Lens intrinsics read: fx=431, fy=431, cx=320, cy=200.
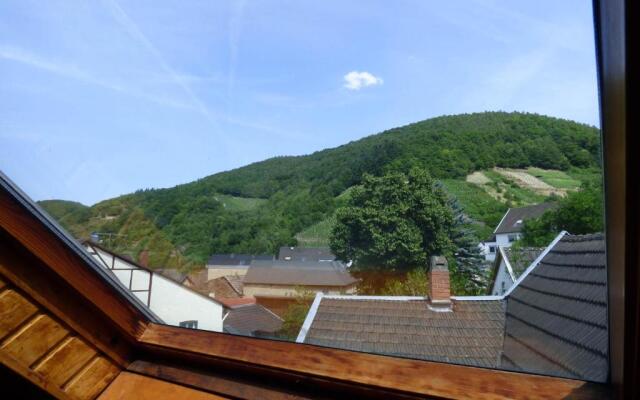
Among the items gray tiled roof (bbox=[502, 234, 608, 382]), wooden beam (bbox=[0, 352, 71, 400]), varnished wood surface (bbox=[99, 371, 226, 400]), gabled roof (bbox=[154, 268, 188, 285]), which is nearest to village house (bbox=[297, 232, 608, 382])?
gray tiled roof (bbox=[502, 234, 608, 382])

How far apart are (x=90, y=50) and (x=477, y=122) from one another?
1.02m

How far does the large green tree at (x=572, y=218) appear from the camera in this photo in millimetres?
581

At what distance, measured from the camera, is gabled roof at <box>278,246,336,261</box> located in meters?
0.94

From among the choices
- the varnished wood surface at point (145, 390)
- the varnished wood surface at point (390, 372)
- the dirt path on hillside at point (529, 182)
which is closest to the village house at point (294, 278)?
the varnished wood surface at point (390, 372)

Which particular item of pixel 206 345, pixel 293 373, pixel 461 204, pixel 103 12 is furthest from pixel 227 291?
pixel 103 12

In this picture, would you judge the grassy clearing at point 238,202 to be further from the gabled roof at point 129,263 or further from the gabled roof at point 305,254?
the gabled roof at point 129,263

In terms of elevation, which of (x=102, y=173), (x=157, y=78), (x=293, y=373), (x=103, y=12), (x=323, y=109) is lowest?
(x=293, y=373)

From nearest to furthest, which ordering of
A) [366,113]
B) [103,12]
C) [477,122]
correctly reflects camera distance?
[477,122]
[366,113]
[103,12]

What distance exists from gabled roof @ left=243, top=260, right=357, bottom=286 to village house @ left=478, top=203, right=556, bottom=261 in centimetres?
28

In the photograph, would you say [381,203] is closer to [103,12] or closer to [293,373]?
[293,373]

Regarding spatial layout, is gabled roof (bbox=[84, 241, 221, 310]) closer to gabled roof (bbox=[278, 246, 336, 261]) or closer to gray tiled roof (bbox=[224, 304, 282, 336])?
gray tiled roof (bbox=[224, 304, 282, 336])

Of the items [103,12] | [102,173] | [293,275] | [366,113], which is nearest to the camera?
[366,113]

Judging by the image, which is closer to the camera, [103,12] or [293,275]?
[293,275]

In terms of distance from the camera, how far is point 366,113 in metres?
0.90
